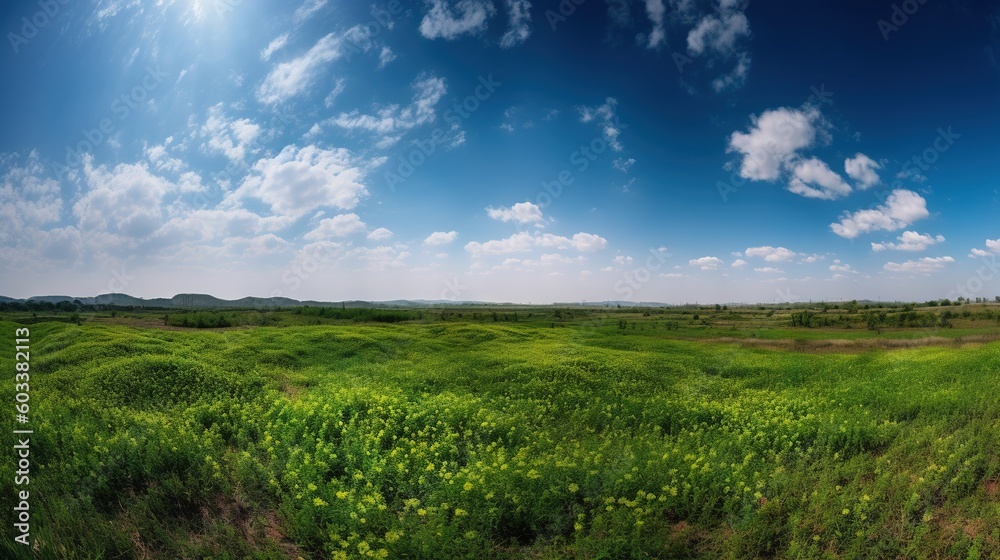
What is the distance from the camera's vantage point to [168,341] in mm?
21719

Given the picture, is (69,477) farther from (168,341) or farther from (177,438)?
(168,341)

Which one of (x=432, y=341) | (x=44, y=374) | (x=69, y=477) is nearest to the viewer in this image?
(x=69, y=477)

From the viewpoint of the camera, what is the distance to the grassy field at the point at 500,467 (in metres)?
6.05

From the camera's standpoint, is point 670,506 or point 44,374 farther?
point 44,374

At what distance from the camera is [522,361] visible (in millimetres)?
19734

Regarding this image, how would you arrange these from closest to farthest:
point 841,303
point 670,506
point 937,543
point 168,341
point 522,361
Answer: point 937,543 → point 670,506 → point 522,361 → point 168,341 → point 841,303

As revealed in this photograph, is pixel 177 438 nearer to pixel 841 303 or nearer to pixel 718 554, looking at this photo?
pixel 718 554

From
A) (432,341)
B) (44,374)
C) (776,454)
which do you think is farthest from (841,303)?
(44,374)

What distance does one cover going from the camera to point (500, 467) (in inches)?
297

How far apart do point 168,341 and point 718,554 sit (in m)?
24.4

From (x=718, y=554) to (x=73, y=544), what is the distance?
8.53 meters

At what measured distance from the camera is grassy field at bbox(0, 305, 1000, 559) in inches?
238

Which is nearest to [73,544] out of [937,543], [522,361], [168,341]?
[937,543]

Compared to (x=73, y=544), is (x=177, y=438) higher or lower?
higher
